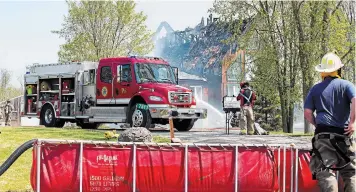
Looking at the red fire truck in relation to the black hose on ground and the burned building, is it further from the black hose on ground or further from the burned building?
the burned building

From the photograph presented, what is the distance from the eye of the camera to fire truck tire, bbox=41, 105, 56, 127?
24609mm

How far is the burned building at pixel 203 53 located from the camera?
71750mm

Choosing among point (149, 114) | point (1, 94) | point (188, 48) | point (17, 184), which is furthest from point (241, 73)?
point (188, 48)

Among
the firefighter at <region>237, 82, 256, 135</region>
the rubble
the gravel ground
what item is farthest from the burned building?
the rubble

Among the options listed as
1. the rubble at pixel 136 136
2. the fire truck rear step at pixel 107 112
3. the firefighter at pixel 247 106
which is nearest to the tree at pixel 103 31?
the fire truck rear step at pixel 107 112

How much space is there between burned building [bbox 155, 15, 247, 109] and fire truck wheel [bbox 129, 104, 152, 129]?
41.7 meters

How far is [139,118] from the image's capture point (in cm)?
1970

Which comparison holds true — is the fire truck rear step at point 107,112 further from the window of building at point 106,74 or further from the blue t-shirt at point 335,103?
the blue t-shirt at point 335,103

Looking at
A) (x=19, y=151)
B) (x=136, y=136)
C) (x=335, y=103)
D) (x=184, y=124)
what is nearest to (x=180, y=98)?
(x=184, y=124)

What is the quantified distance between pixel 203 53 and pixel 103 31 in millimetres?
41460

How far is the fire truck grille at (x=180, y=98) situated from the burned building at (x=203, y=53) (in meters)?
40.9

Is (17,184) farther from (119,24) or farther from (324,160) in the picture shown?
(119,24)

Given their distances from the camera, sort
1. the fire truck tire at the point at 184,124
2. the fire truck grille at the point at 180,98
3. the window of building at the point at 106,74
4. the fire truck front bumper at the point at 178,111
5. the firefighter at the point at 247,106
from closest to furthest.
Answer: the firefighter at the point at 247,106 < the fire truck front bumper at the point at 178,111 < the fire truck grille at the point at 180,98 < the window of building at the point at 106,74 < the fire truck tire at the point at 184,124

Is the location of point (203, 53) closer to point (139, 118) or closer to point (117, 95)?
point (117, 95)
